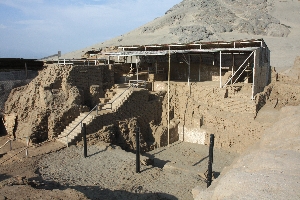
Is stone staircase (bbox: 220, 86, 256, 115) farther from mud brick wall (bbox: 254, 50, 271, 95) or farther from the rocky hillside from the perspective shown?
the rocky hillside

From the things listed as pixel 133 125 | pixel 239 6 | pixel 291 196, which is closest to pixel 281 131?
pixel 291 196

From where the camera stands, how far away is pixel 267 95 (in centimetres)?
1705

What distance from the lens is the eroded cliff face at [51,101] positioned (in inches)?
552

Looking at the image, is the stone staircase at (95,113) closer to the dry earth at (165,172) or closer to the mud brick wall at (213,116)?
the dry earth at (165,172)

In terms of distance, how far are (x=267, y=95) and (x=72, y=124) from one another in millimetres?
12184

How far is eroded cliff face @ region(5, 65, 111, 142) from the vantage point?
14.0m

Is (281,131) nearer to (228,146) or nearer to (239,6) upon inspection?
(228,146)

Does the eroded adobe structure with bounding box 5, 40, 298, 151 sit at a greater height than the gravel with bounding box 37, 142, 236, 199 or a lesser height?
greater

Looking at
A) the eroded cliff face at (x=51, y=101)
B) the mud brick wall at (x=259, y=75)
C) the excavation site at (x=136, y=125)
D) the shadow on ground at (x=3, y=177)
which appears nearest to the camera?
the shadow on ground at (x=3, y=177)

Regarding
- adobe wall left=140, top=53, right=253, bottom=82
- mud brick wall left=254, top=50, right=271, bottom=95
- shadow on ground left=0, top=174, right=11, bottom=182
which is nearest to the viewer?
shadow on ground left=0, top=174, right=11, bottom=182

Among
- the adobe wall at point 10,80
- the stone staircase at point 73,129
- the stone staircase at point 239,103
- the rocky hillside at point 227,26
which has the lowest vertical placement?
the stone staircase at point 73,129

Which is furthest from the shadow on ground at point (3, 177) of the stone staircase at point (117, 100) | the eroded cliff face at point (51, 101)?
the stone staircase at point (117, 100)

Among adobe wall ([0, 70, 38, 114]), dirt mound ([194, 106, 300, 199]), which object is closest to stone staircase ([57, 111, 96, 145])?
adobe wall ([0, 70, 38, 114])

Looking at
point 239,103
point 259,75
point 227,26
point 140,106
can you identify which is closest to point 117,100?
point 140,106
